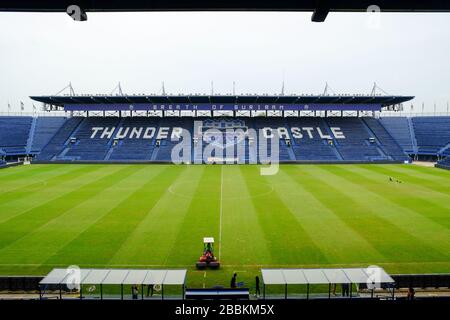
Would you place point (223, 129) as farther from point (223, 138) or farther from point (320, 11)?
point (320, 11)

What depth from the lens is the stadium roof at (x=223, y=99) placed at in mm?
71875

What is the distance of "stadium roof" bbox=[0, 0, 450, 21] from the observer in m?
5.19

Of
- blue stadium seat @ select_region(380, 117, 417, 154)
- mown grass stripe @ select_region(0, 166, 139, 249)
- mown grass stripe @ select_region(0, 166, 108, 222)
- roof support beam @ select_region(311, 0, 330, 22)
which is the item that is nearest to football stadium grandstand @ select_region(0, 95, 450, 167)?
blue stadium seat @ select_region(380, 117, 417, 154)

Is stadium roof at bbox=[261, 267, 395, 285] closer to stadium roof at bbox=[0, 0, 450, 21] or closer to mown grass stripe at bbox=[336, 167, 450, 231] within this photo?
stadium roof at bbox=[0, 0, 450, 21]

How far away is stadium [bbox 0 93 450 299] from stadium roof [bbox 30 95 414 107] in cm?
40

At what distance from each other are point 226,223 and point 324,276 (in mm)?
12371

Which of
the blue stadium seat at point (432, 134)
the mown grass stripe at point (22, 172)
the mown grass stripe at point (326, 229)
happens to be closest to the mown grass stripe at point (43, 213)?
the mown grass stripe at point (22, 172)

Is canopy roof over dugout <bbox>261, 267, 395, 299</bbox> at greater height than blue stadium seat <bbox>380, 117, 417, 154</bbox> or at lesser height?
lesser

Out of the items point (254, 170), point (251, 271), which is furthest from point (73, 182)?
point (251, 271)

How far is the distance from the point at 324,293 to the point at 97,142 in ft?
209

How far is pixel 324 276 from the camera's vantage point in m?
15.1

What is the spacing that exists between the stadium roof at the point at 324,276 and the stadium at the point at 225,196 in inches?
2.5

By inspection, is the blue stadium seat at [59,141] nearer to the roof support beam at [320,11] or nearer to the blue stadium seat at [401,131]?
the blue stadium seat at [401,131]
